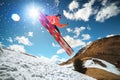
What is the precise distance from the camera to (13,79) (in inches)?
383

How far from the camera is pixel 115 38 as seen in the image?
127 metres

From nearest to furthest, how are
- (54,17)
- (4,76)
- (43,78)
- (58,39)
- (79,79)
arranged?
(4,76), (43,78), (79,79), (54,17), (58,39)

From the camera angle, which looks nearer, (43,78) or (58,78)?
(43,78)

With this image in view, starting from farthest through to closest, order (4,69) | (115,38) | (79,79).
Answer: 1. (115,38)
2. (79,79)
3. (4,69)

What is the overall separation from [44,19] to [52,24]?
353 cm

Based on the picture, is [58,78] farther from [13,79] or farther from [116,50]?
[116,50]

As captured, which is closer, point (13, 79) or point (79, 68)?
point (13, 79)

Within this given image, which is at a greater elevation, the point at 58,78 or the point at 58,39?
the point at 58,39

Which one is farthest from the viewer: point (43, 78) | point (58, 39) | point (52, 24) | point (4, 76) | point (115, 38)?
point (115, 38)

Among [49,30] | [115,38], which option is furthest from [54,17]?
[115,38]

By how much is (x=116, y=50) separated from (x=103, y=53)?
1089 centimetres

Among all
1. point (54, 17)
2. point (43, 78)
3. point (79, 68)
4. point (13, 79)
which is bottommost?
point (13, 79)

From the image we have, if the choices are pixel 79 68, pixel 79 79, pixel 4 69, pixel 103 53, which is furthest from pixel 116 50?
pixel 4 69

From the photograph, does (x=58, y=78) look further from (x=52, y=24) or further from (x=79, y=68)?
(x=52, y=24)
